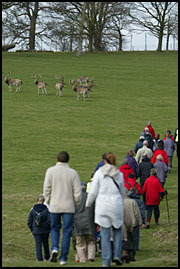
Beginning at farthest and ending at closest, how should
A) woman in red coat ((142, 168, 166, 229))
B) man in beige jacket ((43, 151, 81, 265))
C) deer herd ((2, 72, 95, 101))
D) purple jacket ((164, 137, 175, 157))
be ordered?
deer herd ((2, 72, 95, 101))
purple jacket ((164, 137, 175, 157))
woman in red coat ((142, 168, 166, 229))
man in beige jacket ((43, 151, 81, 265))

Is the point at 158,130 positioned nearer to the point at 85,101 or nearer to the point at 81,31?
the point at 85,101

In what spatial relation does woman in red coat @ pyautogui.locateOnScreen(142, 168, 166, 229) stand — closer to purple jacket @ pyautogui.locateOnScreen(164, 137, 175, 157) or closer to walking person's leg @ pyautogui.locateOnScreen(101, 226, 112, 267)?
walking person's leg @ pyautogui.locateOnScreen(101, 226, 112, 267)

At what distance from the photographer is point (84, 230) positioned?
34.0 ft

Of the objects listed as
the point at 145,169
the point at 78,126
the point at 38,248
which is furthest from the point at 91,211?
the point at 78,126

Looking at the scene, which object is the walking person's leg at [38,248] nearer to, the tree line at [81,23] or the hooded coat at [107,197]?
the hooded coat at [107,197]

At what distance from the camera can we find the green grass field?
13.9 metres

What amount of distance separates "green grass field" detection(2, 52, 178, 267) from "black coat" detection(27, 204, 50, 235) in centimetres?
63

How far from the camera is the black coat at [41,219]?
11.5 m

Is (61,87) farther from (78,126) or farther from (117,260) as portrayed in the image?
(117,260)

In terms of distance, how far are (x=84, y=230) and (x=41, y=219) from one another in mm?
1354

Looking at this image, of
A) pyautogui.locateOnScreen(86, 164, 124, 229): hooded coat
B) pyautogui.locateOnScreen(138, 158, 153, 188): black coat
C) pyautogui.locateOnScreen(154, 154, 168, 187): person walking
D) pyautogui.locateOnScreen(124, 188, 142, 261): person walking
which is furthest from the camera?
pyautogui.locateOnScreen(154, 154, 168, 187): person walking

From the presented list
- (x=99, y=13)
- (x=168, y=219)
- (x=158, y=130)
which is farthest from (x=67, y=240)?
(x=99, y=13)

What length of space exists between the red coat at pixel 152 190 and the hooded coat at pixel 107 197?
18.5ft

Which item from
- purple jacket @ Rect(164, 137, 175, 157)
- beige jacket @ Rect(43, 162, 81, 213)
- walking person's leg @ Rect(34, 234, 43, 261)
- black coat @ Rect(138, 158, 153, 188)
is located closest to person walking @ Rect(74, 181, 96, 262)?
beige jacket @ Rect(43, 162, 81, 213)
